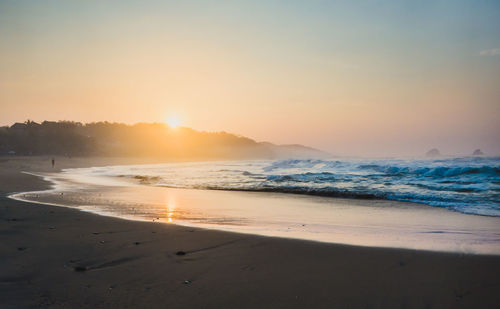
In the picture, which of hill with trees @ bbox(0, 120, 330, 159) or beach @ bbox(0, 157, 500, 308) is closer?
beach @ bbox(0, 157, 500, 308)

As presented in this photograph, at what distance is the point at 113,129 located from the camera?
108 metres

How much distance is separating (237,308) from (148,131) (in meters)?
129

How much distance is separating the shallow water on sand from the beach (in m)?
0.65

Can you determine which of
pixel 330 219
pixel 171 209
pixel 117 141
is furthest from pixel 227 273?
pixel 117 141

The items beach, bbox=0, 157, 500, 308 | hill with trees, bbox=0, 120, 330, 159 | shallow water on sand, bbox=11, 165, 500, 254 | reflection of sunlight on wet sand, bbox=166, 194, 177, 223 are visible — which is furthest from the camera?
hill with trees, bbox=0, 120, 330, 159

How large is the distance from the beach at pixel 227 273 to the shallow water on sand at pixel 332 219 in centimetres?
65

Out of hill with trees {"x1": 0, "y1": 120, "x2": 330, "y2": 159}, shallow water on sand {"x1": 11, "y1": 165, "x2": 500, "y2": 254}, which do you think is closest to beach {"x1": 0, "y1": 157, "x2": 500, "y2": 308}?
shallow water on sand {"x1": 11, "y1": 165, "x2": 500, "y2": 254}

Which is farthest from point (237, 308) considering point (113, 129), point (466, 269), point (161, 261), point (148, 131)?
point (148, 131)

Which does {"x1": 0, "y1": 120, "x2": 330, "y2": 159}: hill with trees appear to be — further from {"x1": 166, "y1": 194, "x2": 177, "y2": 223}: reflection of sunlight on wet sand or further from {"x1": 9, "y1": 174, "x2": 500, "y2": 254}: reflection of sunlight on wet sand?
{"x1": 9, "y1": 174, "x2": 500, "y2": 254}: reflection of sunlight on wet sand

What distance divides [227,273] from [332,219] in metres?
4.27

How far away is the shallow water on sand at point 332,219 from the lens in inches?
205

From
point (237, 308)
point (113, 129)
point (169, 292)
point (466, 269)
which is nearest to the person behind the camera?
point (237, 308)

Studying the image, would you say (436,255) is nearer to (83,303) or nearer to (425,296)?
(425,296)

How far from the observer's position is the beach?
9.76 ft
